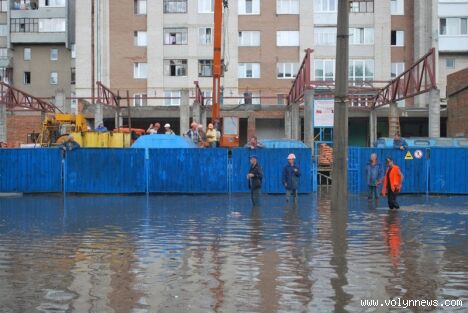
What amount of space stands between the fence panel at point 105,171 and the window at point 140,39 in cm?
3304

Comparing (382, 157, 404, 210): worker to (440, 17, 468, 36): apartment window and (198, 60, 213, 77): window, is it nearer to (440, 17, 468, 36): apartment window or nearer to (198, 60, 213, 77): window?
(198, 60, 213, 77): window

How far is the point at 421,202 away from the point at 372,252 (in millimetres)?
12619

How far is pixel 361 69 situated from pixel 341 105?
1717 inches

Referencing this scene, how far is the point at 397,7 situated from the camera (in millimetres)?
57562

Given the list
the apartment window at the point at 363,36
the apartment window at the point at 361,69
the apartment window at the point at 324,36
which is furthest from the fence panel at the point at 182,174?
the apartment window at the point at 363,36

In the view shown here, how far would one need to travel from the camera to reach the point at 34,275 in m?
8.92

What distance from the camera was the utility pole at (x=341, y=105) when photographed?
46.7ft

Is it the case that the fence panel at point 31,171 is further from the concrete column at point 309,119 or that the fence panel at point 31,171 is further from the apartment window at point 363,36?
the apartment window at point 363,36

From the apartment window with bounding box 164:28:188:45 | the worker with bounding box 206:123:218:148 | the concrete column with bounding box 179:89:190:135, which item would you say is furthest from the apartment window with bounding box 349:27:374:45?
the worker with bounding box 206:123:218:148

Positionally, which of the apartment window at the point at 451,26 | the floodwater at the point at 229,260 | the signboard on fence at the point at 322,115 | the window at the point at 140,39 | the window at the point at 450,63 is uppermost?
the apartment window at the point at 451,26

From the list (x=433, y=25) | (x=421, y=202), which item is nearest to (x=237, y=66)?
(x=433, y=25)

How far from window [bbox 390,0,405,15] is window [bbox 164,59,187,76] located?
724 inches

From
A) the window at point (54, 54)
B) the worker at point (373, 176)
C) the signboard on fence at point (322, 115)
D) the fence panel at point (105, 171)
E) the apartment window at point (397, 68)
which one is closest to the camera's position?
the worker at point (373, 176)

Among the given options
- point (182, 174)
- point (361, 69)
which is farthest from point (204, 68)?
point (182, 174)
